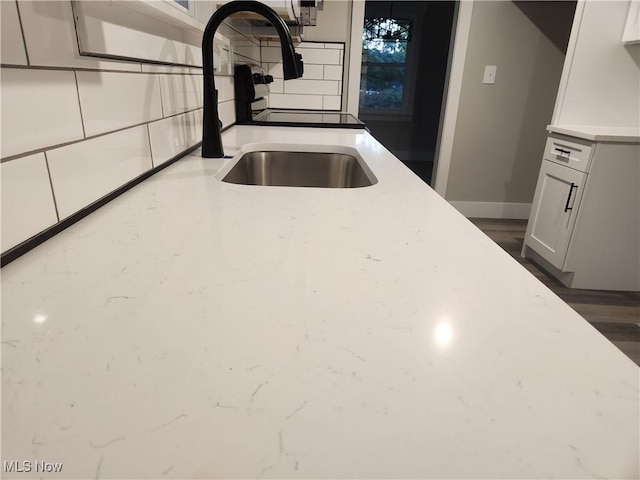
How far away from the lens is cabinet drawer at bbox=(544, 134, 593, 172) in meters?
1.94

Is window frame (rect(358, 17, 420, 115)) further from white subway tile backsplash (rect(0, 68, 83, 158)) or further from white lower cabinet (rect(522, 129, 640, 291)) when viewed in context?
white subway tile backsplash (rect(0, 68, 83, 158))

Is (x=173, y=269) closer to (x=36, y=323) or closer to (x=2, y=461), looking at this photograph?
(x=36, y=323)

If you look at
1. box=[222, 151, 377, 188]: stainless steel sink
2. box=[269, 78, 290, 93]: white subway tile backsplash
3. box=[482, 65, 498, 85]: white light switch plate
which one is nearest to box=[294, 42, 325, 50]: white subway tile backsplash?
box=[269, 78, 290, 93]: white subway tile backsplash

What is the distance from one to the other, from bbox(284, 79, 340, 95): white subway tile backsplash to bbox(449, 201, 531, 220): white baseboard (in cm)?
132

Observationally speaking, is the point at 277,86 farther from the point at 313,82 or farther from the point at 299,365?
the point at 299,365

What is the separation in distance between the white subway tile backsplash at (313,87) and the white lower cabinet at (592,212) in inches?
54.0

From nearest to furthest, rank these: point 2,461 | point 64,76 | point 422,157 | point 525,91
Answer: point 2,461
point 64,76
point 525,91
point 422,157

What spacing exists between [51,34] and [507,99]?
10.1ft

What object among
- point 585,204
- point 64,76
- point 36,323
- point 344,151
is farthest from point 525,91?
point 36,323

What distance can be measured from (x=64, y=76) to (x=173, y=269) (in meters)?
0.32

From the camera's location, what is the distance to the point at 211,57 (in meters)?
0.93

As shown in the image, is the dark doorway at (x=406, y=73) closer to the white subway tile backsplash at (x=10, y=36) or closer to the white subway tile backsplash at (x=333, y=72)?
the white subway tile backsplash at (x=333, y=72)

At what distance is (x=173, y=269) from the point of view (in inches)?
16.7

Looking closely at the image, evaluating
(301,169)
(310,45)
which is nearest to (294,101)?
(310,45)
